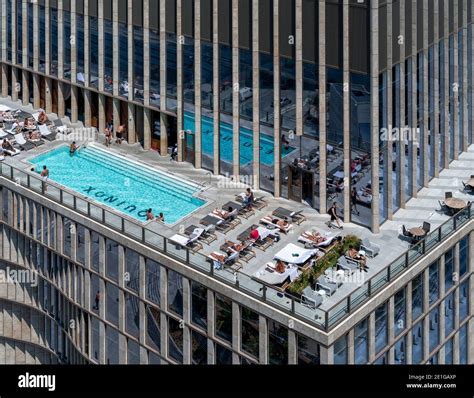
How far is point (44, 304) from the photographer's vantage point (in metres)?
63.3

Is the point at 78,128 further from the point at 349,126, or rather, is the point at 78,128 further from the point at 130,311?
the point at 349,126

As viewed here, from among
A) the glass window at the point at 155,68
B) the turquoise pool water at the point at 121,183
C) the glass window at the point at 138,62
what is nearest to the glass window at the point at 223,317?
the turquoise pool water at the point at 121,183

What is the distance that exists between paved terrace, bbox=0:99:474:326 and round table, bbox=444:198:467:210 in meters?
0.64

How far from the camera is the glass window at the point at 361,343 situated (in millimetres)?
47500

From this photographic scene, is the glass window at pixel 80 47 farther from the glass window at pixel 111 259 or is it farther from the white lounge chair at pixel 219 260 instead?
the white lounge chair at pixel 219 260

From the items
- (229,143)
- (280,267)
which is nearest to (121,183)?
(229,143)

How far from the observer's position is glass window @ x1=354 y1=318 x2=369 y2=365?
47500 mm

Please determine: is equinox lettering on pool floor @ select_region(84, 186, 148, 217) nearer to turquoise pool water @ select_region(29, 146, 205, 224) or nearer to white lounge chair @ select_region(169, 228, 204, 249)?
turquoise pool water @ select_region(29, 146, 205, 224)

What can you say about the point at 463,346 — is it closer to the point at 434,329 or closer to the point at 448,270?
the point at 434,329

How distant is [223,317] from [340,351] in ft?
20.8

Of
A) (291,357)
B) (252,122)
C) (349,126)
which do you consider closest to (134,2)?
(252,122)

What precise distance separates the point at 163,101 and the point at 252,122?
22.6ft

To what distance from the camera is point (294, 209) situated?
55.2m

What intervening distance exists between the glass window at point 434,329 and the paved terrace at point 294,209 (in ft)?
14.4
